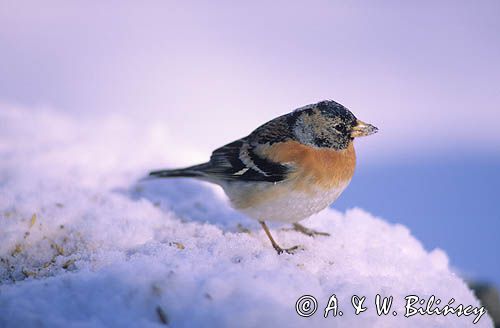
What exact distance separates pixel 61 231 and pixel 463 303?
297 cm

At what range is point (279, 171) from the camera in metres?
3.86

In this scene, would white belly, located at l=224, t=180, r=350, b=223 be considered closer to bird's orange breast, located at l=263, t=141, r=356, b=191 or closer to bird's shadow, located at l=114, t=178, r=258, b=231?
bird's orange breast, located at l=263, t=141, r=356, b=191

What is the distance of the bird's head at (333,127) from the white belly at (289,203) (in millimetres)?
343

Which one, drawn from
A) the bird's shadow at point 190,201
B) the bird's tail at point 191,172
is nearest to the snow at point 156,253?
the bird's shadow at point 190,201

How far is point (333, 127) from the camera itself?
3947 millimetres

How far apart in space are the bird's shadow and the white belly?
564 millimetres

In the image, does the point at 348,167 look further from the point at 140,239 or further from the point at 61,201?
the point at 61,201

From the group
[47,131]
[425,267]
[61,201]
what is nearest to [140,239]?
[61,201]

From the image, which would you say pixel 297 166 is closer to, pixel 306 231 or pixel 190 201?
pixel 306 231

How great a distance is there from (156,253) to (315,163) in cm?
136

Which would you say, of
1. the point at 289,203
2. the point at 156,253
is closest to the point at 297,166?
the point at 289,203

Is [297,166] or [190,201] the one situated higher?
[297,166]

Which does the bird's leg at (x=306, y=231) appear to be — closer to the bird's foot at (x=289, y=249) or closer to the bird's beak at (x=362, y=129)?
the bird's foot at (x=289, y=249)

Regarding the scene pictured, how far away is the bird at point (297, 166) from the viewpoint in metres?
3.80
